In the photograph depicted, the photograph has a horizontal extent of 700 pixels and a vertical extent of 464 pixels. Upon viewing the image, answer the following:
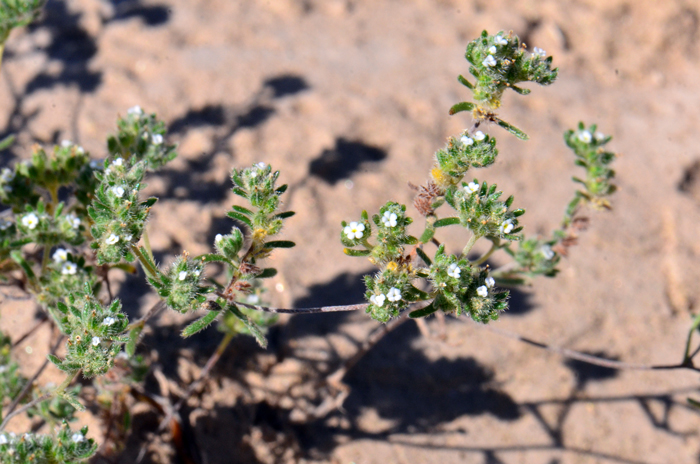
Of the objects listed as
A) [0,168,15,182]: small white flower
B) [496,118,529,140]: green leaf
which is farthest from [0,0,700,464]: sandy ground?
[496,118,529,140]: green leaf

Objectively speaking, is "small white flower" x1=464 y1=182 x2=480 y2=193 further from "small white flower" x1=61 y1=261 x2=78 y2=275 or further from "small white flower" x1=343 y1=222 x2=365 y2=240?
"small white flower" x1=61 y1=261 x2=78 y2=275

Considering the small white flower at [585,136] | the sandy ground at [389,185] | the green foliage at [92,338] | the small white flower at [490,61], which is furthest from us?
the sandy ground at [389,185]

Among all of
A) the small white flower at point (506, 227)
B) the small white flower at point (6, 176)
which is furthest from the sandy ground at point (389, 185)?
the small white flower at point (506, 227)

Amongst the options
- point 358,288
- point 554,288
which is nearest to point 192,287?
point 358,288

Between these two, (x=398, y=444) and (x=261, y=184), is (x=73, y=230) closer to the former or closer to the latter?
(x=261, y=184)

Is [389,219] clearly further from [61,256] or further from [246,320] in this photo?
[61,256]

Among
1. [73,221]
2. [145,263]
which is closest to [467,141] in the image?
[145,263]

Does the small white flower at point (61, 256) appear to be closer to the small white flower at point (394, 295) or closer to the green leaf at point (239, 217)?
the green leaf at point (239, 217)

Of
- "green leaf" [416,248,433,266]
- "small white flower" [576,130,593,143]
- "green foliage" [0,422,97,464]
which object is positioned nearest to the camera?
"green foliage" [0,422,97,464]
